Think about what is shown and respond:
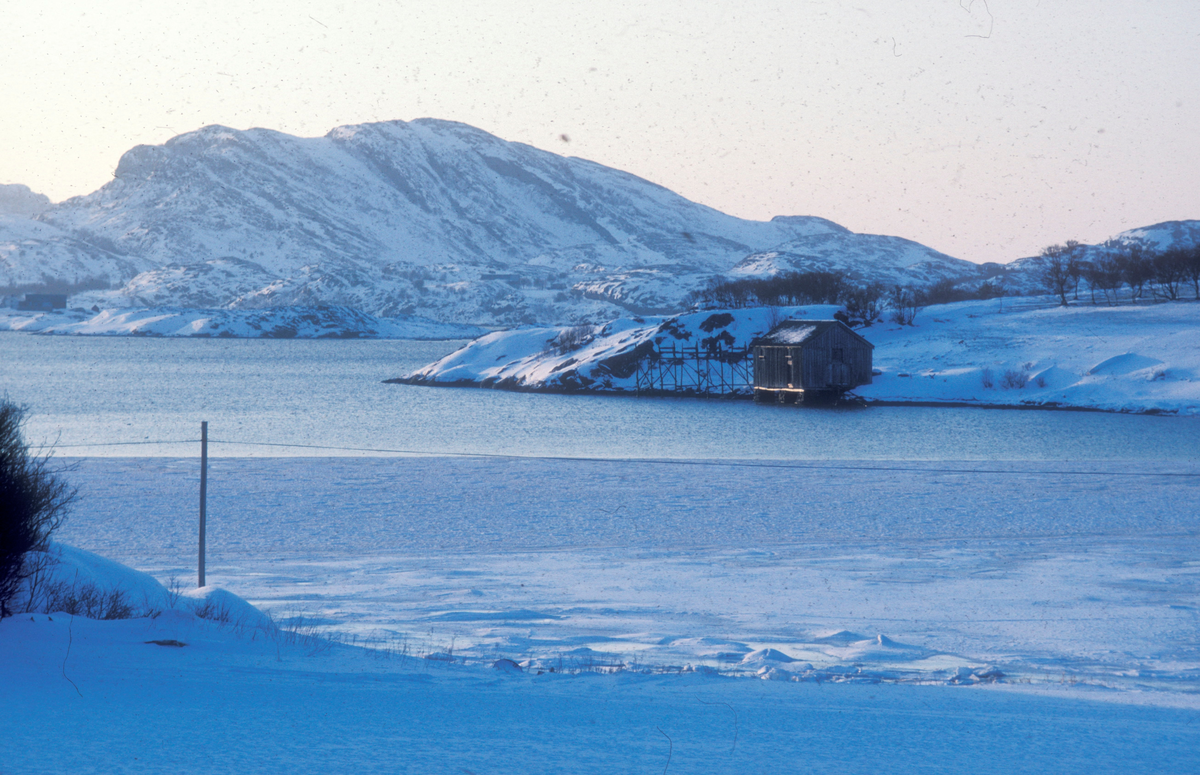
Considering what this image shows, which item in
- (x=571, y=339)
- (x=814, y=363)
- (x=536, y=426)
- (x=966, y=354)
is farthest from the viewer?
(x=571, y=339)

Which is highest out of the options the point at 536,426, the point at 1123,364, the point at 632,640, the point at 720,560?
the point at 1123,364

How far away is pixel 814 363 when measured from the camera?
72.6 meters

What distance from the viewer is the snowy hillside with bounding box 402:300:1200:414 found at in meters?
64.7

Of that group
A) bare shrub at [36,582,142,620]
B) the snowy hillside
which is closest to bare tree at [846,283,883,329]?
the snowy hillside

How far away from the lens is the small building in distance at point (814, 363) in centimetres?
7238

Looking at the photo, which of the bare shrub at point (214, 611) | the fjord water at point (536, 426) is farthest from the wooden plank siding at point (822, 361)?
the bare shrub at point (214, 611)

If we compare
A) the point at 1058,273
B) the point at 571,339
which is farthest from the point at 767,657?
the point at 1058,273

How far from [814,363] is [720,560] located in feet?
192

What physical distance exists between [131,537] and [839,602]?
12895 mm

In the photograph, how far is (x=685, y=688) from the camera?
7480mm

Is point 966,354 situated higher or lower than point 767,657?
higher

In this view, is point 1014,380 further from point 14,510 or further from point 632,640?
point 14,510

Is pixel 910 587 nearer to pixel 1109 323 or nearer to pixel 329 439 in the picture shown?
pixel 329 439

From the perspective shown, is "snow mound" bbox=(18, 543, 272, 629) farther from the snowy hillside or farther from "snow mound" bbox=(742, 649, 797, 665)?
the snowy hillside
